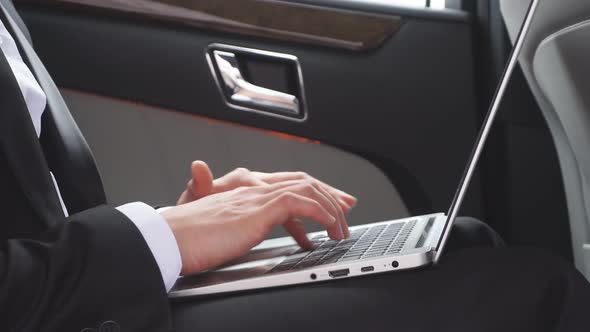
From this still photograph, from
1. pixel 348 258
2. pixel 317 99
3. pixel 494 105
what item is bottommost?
pixel 317 99

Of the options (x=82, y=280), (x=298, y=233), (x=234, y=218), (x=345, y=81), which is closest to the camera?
(x=82, y=280)

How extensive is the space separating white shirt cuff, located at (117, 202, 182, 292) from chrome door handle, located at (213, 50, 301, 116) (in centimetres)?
99

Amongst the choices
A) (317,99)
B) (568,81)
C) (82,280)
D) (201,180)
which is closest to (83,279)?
(82,280)

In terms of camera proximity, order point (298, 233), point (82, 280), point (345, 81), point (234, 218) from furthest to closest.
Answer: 1. point (345, 81)
2. point (298, 233)
3. point (234, 218)
4. point (82, 280)

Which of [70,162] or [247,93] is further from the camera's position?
[247,93]

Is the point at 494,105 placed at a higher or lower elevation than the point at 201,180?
higher

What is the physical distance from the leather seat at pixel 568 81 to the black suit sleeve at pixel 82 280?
573 millimetres

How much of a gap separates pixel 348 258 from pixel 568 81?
0.44 meters

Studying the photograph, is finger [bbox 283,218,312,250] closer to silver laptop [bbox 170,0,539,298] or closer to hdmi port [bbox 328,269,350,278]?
silver laptop [bbox 170,0,539,298]

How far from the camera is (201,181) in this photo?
1026 mm

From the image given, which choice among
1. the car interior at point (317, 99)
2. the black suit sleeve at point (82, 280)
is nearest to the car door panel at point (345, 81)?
the car interior at point (317, 99)

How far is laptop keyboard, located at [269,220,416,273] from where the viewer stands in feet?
2.29

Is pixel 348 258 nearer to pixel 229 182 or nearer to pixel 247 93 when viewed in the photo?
pixel 229 182

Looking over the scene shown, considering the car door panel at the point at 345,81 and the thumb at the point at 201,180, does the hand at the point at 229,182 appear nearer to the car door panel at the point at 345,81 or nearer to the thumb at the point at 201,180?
the thumb at the point at 201,180
